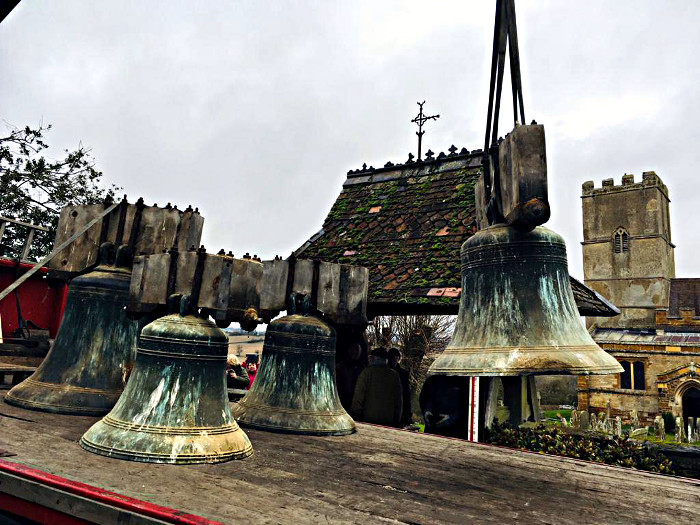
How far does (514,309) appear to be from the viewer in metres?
2.83

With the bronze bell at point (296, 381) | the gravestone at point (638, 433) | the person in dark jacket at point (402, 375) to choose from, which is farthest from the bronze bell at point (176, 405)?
the gravestone at point (638, 433)

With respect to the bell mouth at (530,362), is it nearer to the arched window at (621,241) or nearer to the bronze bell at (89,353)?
the bronze bell at (89,353)

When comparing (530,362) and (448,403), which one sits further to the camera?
(448,403)

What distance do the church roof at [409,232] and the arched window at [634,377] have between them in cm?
2535

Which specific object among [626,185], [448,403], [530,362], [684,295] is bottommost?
[448,403]

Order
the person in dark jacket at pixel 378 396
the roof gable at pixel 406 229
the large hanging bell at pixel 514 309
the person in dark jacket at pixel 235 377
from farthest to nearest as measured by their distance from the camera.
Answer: the person in dark jacket at pixel 235 377
the roof gable at pixel 406 229
the person in dark jacket at pixel 378 396
the large hanging bell at pixel 514 309

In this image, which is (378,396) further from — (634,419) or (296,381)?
(634,419)

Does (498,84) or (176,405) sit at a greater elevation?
(498,84)

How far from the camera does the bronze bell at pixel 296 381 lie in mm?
4098

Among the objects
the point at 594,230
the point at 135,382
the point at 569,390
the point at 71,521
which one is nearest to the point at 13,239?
the point at 135,382

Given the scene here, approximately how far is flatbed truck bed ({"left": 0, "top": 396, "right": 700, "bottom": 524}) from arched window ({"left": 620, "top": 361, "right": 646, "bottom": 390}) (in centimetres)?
2977

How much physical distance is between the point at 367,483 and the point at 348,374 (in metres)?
4.77

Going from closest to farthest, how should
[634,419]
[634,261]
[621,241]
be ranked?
1. [634,419]
2. [634,261]
3. [621,241]

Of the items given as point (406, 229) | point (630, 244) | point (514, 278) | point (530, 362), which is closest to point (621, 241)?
point (630, 244)
